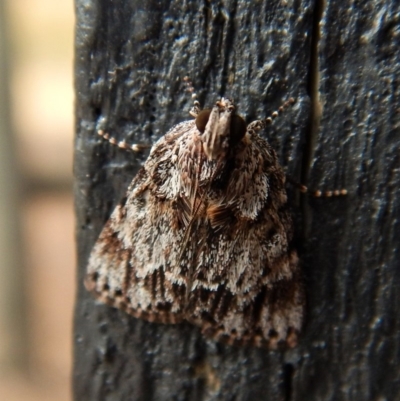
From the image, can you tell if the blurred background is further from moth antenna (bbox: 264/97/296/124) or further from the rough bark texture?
moth antenna (bbox: 264/97/296/124)

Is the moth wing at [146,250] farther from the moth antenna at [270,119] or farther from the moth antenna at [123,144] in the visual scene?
the moth antenna at [270,119]

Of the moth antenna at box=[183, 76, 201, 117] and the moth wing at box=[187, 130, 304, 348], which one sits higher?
the moth antenna at box=[183, 76, 201, 117]

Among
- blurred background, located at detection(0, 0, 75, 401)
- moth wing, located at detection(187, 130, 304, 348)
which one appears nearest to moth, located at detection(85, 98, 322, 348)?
moth wing, located at detection(187, 130, 304, 348)

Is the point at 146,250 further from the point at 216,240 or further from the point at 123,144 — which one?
the point at 123,144

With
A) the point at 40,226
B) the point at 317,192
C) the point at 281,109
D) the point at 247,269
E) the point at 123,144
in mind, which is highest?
the point at 281,109

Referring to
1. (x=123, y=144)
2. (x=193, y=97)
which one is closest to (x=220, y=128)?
(x=193, y=97)

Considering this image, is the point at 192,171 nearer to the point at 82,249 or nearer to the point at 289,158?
the point at 289,158

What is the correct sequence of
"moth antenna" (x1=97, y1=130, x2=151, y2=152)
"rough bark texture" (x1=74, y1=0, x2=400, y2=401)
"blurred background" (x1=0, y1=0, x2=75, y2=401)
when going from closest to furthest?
"rough bark texture" (x1=74, y1=0, x2=400, y2=401), "moth antenna" (x1=97, y1=130, x2=151, y2=152), "blurred background" (x1=0, y1=0, x2=75, y2=401)
